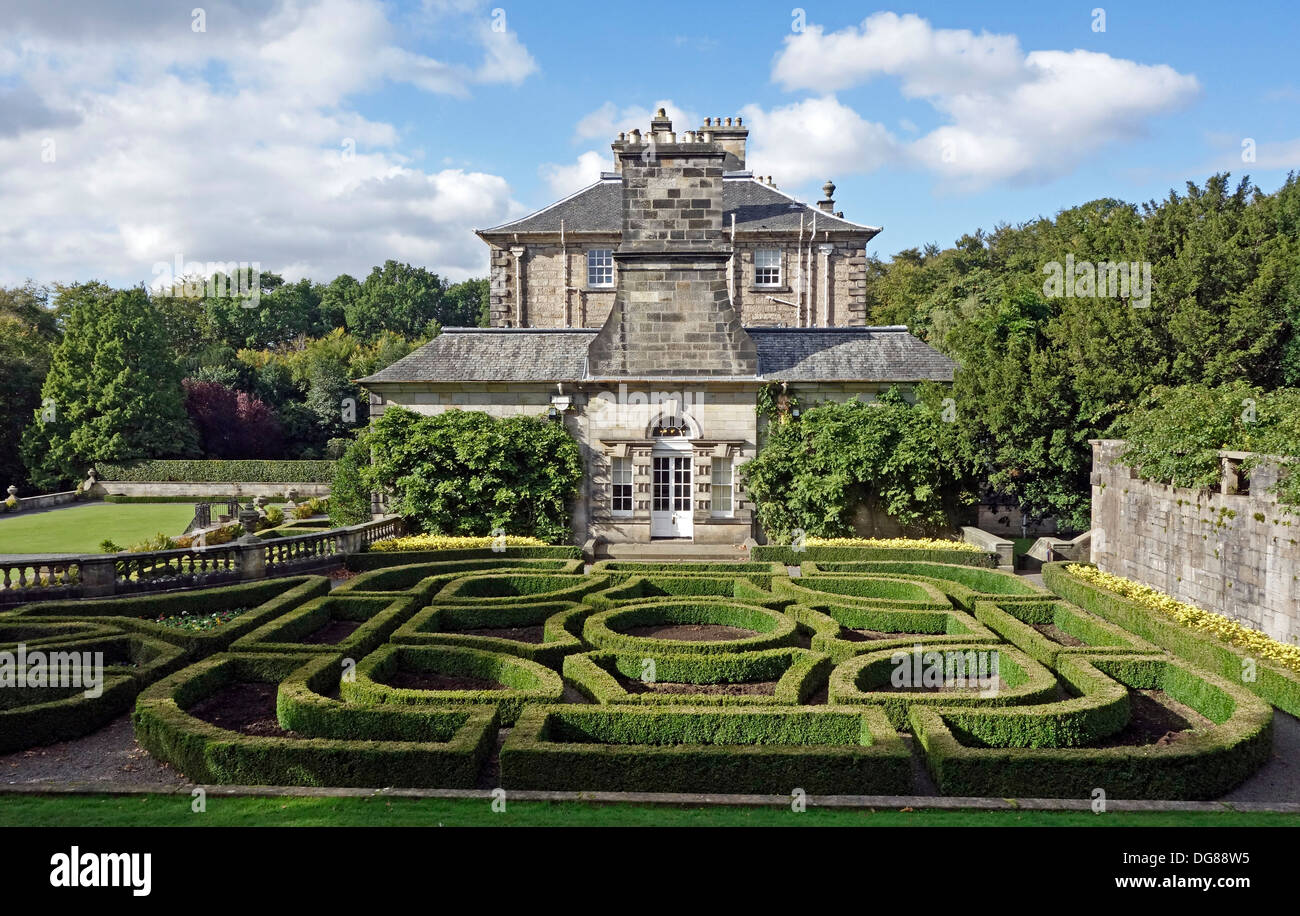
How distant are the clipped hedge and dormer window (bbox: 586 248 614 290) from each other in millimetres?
19280

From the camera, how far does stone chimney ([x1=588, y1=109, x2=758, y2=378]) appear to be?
22672 mm

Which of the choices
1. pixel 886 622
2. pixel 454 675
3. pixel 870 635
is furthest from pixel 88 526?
pixel 886 622

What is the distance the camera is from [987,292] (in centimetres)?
4591

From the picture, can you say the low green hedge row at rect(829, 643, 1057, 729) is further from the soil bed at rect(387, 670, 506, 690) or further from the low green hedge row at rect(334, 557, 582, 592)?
the low green hedge row at rect(334, 557, 582, 592)

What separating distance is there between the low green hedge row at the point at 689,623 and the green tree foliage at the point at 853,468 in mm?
7120

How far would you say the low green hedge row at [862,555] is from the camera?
64.3ft

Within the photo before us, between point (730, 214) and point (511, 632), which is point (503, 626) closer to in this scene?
point (511, 632)

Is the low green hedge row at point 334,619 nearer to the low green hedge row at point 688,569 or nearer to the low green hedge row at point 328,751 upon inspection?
the low green hedge row at point 328,751

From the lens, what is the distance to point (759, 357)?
23.9 metres

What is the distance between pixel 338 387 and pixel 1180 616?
50671 mm

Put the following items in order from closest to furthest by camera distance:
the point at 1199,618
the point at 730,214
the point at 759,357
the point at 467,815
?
the point at 467,815 → the point at 1199,618 → the point at 759,357 → the point at 730,214

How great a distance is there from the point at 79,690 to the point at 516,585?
826cm
